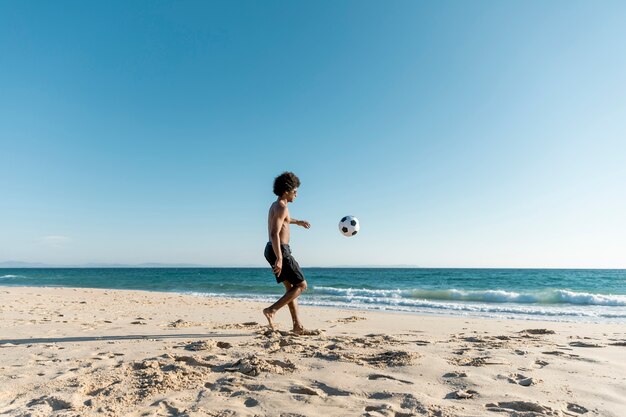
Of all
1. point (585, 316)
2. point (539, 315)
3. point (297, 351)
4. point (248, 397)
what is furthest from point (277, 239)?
point (585, 316)

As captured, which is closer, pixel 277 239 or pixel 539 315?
pixel 277 239

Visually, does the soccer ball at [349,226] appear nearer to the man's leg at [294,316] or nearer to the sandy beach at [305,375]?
the man's leg at [294,316]

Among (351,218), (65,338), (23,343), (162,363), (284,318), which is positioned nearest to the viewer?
(162,363)

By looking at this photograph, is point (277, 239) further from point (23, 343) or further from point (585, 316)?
point (585, 316)

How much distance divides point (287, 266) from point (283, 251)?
201 millimetres

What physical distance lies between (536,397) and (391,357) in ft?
4.21

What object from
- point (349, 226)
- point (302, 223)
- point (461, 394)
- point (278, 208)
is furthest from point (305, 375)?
point (349, 226)

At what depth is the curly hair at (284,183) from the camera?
17.4 ft

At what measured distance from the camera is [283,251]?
16.8ft

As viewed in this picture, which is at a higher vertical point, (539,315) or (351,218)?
(351,218)

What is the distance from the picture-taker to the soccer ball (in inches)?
271

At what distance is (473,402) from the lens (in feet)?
8.73

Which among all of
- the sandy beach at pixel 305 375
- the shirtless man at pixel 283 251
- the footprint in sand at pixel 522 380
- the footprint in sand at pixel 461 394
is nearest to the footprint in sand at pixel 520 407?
the sandy beach at pixel 305 375

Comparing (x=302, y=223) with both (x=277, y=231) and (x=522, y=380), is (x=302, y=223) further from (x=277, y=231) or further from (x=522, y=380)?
(x=522, y=380)
